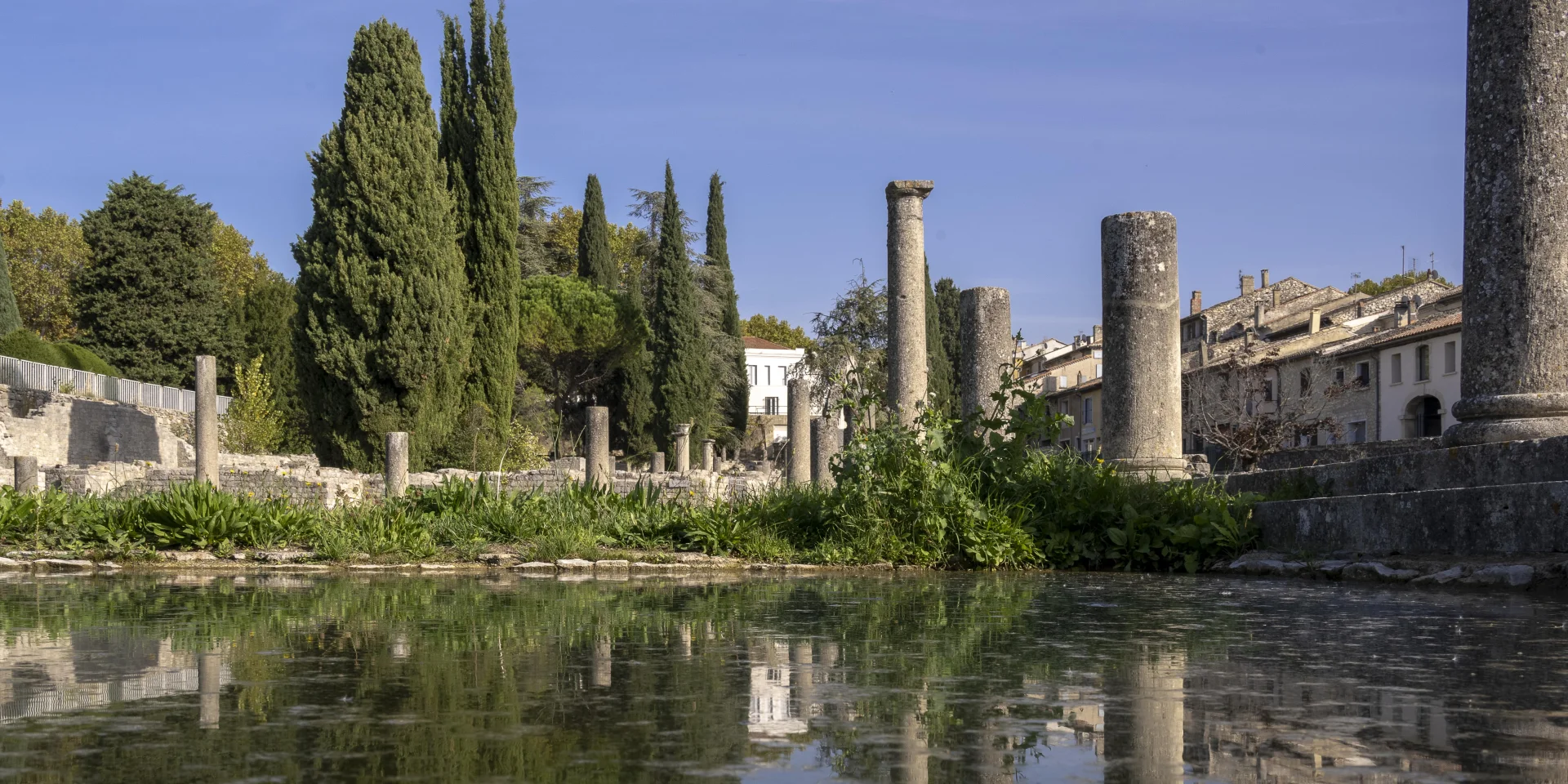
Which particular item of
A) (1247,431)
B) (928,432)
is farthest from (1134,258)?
(1247,431)

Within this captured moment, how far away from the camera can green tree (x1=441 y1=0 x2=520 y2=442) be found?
32.3m

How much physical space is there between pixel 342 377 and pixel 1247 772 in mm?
27677

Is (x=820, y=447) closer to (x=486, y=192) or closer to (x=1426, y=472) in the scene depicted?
(x=486, y=192)

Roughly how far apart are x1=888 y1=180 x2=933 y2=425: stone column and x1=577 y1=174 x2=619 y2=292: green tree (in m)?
33.1

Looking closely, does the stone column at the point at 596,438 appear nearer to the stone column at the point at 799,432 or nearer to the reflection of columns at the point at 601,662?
the stone column at the point at 799,432

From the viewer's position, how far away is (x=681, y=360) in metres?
47.8

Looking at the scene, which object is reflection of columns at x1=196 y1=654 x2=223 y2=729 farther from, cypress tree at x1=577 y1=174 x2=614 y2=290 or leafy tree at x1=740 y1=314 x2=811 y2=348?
leafy tree at x1=740 y1=314 x2=811 y2=348

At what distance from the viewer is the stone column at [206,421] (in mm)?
21750

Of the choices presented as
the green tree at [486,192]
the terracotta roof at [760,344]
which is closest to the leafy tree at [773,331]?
the terracotta roof at [760,344]

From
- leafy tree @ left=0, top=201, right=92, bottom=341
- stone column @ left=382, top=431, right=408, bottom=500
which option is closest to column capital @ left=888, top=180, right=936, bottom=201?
stone column @ left=382, top=431, right=408, bottom=500

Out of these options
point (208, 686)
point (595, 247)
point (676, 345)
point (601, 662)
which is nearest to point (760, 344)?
point (595, 247)

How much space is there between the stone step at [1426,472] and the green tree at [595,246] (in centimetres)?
4056

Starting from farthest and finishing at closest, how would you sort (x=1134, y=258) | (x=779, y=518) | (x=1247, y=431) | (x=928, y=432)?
(x=1247, y=431)
(x=1134, y=258)
(x=779, y=518)
(x=928, y=432)

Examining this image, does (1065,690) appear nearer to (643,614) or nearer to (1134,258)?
(643,614)
